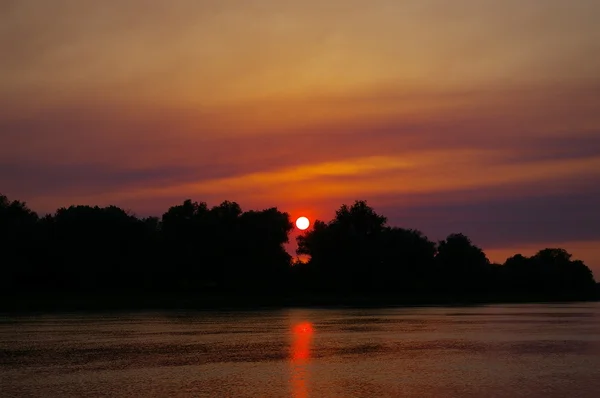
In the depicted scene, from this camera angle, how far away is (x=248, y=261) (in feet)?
483

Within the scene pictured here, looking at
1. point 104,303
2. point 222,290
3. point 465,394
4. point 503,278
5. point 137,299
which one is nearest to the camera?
point 465,394

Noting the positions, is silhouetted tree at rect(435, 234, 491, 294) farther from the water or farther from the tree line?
the water

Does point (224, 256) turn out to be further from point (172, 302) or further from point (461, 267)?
point (461, 267)

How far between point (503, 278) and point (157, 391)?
177394mm

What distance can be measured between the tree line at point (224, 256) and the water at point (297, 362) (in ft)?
216

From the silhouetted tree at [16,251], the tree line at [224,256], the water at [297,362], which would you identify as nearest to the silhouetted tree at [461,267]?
the tree line at [224,256]

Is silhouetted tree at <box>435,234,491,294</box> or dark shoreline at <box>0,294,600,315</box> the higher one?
silhouetted tree at <box>435,234,491,294</box>

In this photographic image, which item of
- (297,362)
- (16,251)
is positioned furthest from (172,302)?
(297,362)

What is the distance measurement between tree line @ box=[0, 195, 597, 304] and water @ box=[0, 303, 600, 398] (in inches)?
2594

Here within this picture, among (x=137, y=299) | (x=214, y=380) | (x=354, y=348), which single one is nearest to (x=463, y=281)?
(x=137, y=299)

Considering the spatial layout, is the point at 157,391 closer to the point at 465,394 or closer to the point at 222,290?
the point at 465,394

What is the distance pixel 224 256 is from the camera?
147 metres

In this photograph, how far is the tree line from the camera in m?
124

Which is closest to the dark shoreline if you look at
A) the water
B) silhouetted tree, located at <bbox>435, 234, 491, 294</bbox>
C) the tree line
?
the tree line
